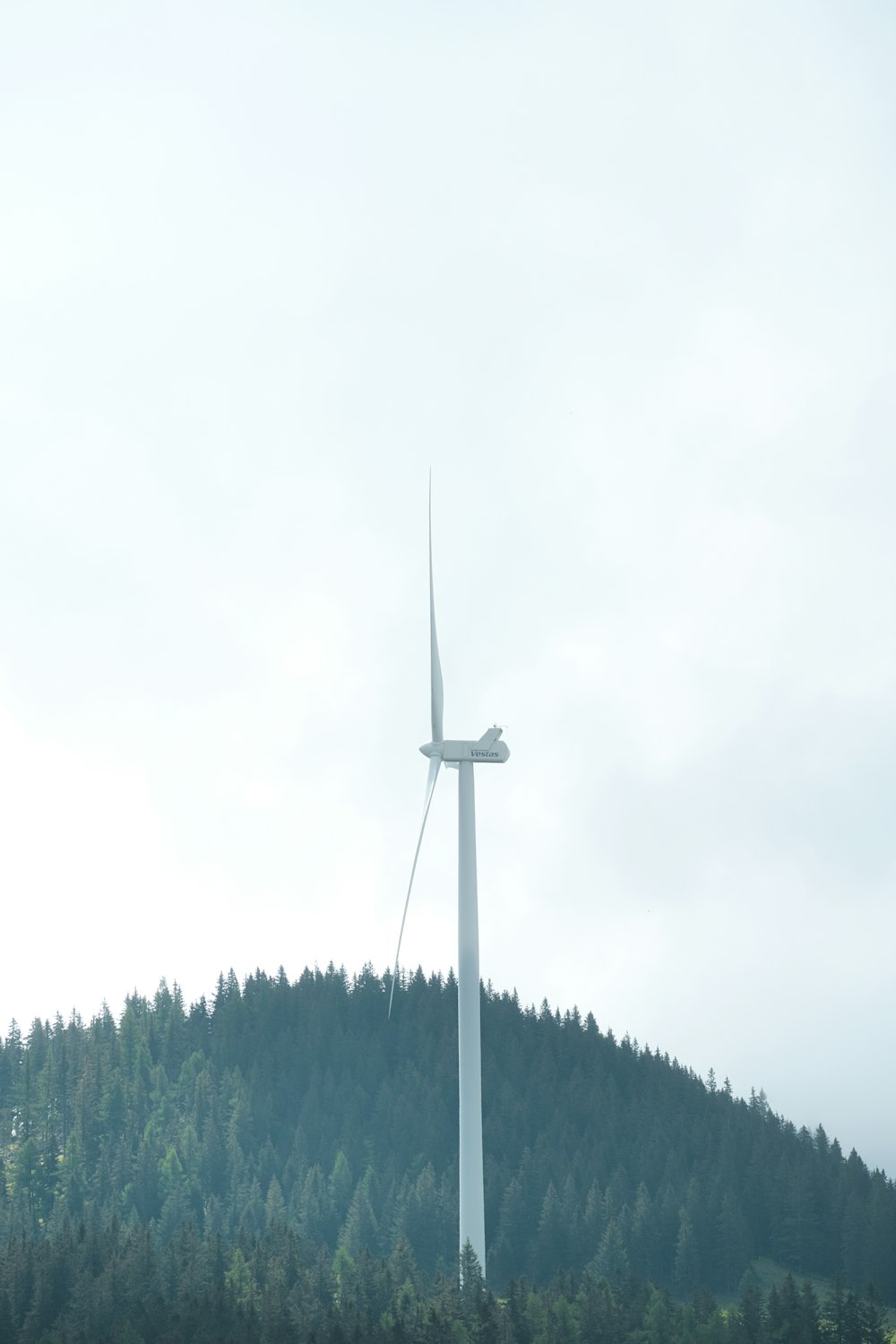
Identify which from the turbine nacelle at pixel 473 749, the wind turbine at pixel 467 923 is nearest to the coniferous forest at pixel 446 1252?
the wind turbine at pixel 467 923

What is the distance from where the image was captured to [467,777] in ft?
272

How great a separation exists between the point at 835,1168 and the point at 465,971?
12947 cm

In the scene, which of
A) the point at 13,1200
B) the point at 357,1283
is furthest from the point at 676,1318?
the point at 13,1200

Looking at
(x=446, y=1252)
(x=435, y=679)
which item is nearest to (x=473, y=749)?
(x=435, y=679)

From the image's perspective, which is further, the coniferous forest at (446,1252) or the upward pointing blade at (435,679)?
the coniferous forest at (446,1252)

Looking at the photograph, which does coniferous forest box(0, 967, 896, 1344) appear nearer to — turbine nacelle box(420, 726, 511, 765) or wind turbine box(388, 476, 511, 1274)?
wind turbine box(388, 476, 511, 1274)

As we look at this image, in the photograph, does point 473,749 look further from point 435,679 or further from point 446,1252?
point 446,1252

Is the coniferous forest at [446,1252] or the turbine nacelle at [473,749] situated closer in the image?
the turbine nacelle at [473,749]

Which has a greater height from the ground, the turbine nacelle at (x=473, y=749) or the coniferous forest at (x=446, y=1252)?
the turbine nacelle at (x=473, y=749)

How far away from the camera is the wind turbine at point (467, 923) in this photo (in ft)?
263

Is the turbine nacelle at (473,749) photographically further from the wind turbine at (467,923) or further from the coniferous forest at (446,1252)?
the coniferous forest at (446,1252)

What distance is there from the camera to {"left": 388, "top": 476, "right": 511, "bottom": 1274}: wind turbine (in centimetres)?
8012

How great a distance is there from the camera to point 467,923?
8081cm

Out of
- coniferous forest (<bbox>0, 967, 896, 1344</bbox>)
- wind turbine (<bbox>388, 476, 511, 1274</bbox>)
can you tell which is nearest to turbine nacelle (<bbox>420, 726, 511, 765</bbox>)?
wind turbine (<bbox>388, 476, 511, 1274</bbox>)
